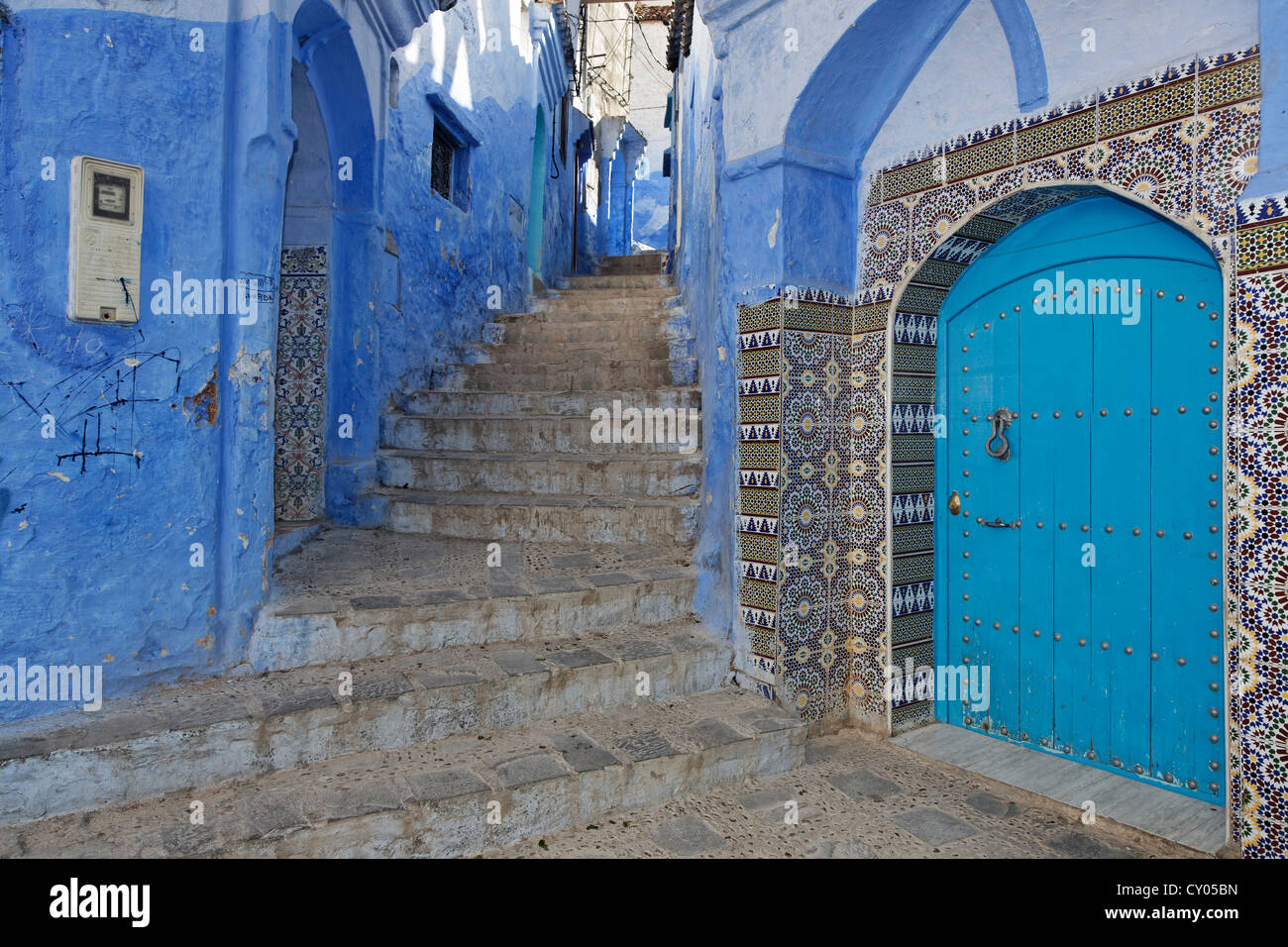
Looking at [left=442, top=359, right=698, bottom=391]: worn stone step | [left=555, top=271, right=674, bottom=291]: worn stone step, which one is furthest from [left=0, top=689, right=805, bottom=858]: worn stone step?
[left=555, top=271, right=674, bottom=291]: worn stone step

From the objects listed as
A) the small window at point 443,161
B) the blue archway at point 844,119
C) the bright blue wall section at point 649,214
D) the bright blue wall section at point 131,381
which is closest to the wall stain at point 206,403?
the bright blue wall section at point 131,381

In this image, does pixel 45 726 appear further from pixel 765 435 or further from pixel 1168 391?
pixel 1168 391

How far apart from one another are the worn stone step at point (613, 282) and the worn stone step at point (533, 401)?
445 cm

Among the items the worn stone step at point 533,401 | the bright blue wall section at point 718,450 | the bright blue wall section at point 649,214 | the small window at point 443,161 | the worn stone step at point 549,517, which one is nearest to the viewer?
the bright blue wall section at point 718,450

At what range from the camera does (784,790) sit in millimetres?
3023

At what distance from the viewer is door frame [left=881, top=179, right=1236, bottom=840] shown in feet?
7.74

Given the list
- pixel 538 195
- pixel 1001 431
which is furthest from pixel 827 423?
pixel 538 195

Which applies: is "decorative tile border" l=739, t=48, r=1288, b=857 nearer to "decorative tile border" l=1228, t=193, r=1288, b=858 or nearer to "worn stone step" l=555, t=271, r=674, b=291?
"decorative tile border" l=1228, t=193, r=1288, b=858

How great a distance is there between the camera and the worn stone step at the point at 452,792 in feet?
7.63

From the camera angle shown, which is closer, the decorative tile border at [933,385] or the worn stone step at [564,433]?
the decorative tile border at [933,385]

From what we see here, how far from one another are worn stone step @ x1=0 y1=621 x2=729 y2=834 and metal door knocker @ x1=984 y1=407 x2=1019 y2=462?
4.80ft

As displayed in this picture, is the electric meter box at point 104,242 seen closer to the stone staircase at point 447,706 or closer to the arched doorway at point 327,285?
the stone staircase at point 447,706

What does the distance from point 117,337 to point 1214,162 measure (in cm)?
372

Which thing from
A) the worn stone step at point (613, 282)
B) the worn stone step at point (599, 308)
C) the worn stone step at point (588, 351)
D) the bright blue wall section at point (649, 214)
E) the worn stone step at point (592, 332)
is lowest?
the worn stone step at point (588, 351)
